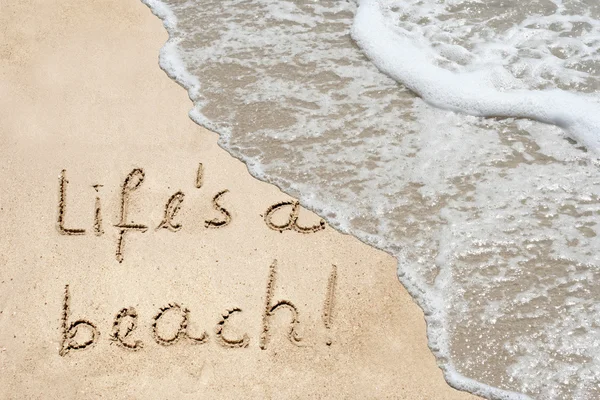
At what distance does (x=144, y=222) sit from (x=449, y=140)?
1.50 meters

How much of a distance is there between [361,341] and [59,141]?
1700 millimetres

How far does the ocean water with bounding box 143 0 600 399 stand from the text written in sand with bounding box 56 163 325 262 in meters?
0.13

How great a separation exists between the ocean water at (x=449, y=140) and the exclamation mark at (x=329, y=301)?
0.86 feet

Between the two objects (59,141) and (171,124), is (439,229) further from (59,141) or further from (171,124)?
(59,141)

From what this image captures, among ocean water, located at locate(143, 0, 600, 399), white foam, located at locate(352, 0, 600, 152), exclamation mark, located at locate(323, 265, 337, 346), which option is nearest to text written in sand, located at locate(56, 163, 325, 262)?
ocean water, located at locate(143, 0, 600, 399)

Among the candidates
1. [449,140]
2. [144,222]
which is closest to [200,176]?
[144,222]

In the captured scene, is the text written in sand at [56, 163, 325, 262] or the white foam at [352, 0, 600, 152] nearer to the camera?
the text written in sand at [56, 163, 325, 262]

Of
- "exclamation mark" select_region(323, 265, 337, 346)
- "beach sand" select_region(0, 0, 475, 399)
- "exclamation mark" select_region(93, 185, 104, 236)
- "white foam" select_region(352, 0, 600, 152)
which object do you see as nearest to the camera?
"beach sand" select_region(0, 0, 475, 399)

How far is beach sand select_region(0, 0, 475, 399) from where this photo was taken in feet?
8.25

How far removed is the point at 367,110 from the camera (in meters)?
3.56

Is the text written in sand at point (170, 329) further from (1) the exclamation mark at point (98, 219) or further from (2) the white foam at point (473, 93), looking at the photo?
(2) the white foam at point (473, 93)

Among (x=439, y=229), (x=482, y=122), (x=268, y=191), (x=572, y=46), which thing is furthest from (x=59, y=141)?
(x=572, y=46)

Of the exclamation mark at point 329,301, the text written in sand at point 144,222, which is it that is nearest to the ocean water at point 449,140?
the text written in sand at point 144,222

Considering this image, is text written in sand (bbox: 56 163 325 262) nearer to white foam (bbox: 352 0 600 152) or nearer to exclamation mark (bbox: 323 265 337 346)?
exclamation mark (bbox: 323 265 337 346)
